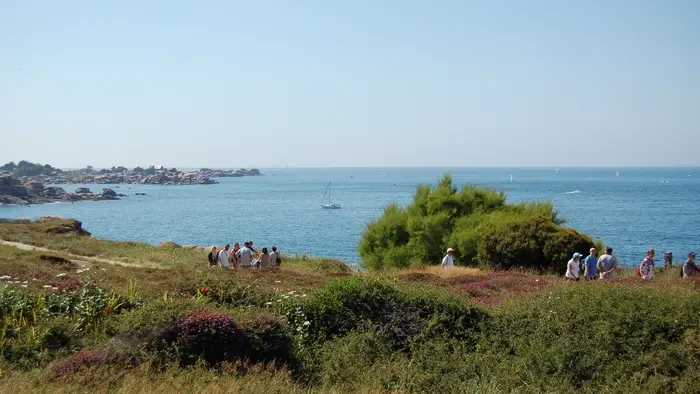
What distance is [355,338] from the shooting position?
13.0 m

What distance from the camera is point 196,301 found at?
13227mm

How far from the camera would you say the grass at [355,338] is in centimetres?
1026

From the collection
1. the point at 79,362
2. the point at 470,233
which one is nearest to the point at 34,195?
the point at 470,233

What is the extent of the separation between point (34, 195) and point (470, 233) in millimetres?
142485

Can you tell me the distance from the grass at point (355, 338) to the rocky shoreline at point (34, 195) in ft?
463

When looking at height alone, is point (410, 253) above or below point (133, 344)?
below

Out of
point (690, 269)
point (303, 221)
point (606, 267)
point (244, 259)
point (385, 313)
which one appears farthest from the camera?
point (303, 221)

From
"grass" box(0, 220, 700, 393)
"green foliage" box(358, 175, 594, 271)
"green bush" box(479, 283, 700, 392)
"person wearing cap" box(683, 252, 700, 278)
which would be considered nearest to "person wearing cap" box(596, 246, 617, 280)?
"person wearing cap" box(683, 252, 700, 278)

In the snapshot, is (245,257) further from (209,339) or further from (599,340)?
(599,340)

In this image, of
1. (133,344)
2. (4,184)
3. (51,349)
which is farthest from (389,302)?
(4,184)

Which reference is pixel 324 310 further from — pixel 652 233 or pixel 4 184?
pixel 4 184

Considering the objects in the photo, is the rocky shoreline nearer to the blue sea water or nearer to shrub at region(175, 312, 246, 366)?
the blue sea water

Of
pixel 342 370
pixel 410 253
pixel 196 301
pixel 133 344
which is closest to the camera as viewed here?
pixel 133 344

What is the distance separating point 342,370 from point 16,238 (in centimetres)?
3117
